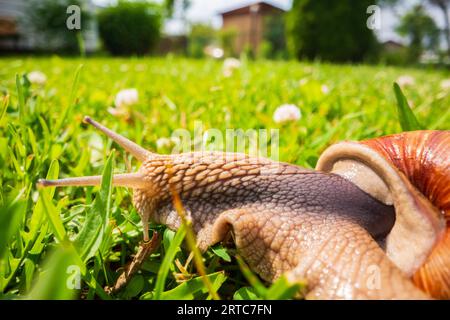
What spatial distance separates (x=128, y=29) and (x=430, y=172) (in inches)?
729

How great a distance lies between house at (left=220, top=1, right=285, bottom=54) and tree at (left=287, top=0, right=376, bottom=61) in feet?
38.3

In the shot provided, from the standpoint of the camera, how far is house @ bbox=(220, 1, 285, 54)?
31.3 meters

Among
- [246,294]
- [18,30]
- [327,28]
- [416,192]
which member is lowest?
[246,294]

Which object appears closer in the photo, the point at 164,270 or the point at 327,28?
the point at 164,270

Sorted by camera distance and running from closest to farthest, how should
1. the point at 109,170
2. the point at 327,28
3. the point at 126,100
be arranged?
the point at 109,170 < the point at 126,100 < the point at 327,28

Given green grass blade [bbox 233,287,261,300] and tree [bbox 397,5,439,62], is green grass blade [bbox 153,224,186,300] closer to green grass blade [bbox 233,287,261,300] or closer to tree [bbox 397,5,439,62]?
green grass blade [bbox 233,287,261,300]

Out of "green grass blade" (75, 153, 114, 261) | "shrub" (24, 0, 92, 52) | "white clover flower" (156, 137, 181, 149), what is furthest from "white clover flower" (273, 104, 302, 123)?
"shrub" (24, 0, 92, 52)

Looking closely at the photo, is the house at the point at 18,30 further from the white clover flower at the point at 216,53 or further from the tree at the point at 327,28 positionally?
the tree at the point at 327,28

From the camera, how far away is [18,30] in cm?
1648

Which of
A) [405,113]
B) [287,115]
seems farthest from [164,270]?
[287,115]

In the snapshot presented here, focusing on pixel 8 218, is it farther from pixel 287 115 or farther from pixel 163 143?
pixel 287 115

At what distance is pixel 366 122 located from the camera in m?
2.29

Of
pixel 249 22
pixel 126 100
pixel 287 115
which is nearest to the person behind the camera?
pixel 287 115
